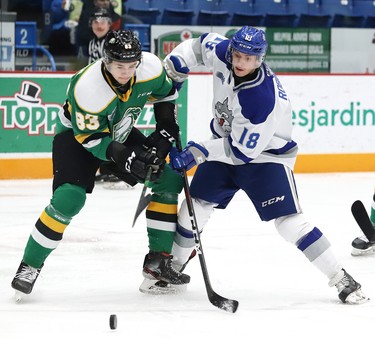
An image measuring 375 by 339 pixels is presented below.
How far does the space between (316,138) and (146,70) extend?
156 inches

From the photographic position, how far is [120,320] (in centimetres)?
317

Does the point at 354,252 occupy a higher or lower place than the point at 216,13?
lower

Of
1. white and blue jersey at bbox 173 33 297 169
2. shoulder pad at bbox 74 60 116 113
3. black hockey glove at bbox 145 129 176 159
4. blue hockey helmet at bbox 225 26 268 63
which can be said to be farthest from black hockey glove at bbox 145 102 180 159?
blue hockey helmet at bbox 225 26 268 63

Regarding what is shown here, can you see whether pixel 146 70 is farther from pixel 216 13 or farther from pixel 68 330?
pixel 216 13

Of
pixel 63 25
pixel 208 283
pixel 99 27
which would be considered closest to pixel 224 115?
pixel 208 283

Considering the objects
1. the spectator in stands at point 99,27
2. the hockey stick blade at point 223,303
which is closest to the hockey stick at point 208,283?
the hockey stick blade at point 223,303

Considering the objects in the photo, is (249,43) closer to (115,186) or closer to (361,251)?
(361,251)

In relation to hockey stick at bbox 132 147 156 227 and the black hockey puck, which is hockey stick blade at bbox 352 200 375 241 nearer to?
hockey stick at bbox 132 147 156 227

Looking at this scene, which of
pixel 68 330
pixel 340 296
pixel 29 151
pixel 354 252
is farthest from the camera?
pixel 29 151

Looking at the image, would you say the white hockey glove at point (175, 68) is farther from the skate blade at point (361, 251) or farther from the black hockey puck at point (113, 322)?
the skate blade at point (361, 251)

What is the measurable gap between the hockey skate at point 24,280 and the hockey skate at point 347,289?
1005mm

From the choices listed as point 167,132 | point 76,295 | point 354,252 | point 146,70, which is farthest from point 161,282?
point 354,252

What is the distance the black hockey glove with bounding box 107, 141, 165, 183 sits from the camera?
333 centimetres

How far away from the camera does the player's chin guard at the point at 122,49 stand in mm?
3252
